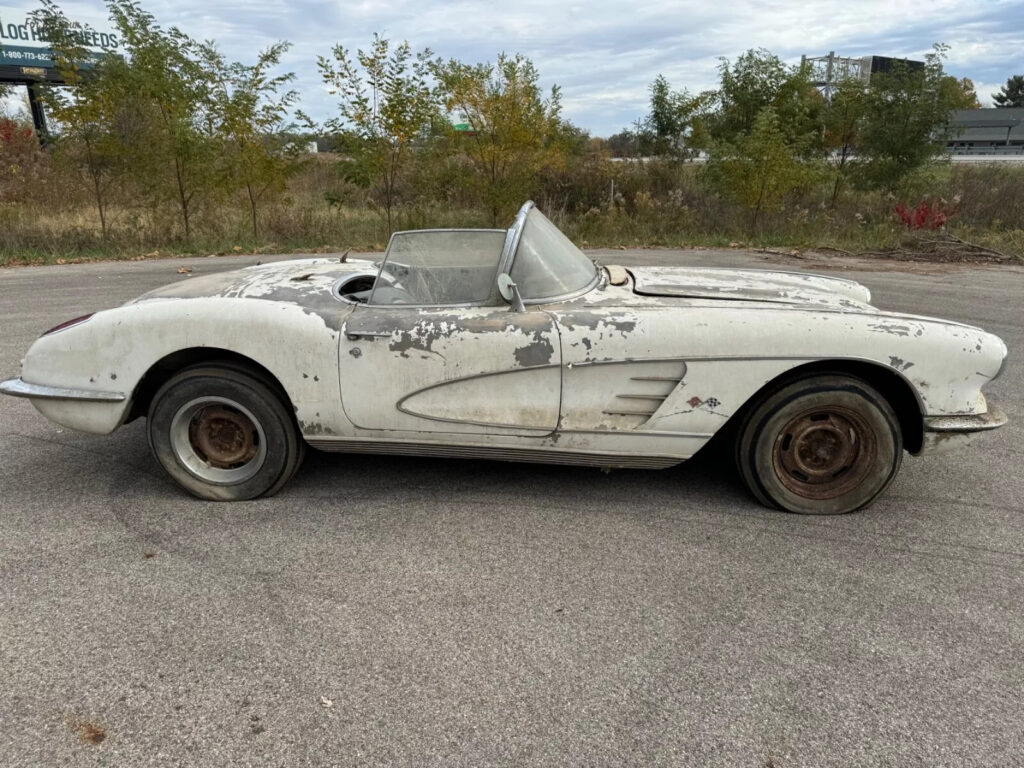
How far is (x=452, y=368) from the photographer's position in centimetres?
304

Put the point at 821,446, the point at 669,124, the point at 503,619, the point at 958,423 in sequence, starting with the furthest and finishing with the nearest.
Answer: the point at 669,124 < the point at 821,446 < the point at 958,423 < the point at 503,619

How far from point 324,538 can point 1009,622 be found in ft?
8.94

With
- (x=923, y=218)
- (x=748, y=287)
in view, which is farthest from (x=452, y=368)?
(x=923, y=218)

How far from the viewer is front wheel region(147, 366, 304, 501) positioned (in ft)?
10.5

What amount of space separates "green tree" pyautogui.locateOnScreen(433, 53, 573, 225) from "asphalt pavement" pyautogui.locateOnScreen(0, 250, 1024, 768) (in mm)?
11776

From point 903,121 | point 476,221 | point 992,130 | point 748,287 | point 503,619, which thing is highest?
point 992,130

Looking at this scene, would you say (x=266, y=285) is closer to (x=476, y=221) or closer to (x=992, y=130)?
(x=476, y=221)

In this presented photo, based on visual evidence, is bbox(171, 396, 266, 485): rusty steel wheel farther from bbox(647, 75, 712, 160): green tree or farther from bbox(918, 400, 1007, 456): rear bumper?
bbox(647, 75, 712, 160): green tree

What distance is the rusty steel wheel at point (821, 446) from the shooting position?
9.89ft

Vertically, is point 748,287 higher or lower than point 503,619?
higher

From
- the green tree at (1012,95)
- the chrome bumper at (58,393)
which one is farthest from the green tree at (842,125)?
the green tree at (1012,95)

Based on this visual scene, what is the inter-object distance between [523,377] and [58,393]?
7.50ft

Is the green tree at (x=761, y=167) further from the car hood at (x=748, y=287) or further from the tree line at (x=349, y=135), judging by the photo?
the car hood at (x=748, y=287)

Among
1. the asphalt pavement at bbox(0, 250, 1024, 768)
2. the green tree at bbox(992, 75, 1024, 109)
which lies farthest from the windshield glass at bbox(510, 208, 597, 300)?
the green tree at bbox(992, 75, 1024, 109)
